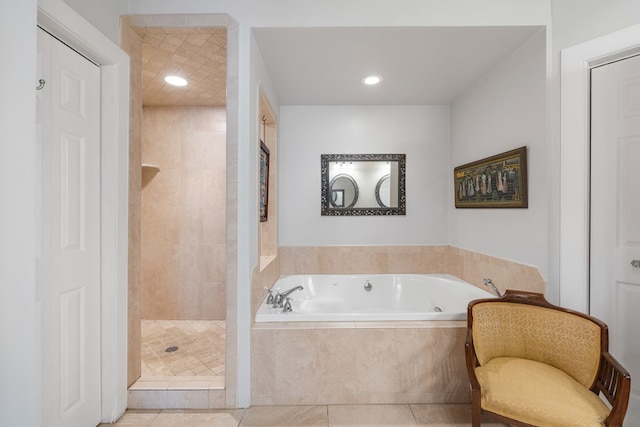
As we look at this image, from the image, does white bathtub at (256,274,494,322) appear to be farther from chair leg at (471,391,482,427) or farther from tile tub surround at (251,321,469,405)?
chair leg at (471,391,482,427)

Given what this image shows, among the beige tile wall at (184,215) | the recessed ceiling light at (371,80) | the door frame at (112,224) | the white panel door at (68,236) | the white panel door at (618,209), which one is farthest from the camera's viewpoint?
Result: the beige tile wall at (184,215)

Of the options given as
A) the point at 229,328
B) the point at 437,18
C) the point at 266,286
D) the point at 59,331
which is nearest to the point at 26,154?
the point at 59,331

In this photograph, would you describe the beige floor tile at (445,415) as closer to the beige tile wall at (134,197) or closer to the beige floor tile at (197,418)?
the beige floor tile at (197,418)

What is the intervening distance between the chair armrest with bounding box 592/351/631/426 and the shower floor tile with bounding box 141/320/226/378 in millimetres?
2056

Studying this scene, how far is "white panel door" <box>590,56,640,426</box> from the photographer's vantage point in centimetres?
153

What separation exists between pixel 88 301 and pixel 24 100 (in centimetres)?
109

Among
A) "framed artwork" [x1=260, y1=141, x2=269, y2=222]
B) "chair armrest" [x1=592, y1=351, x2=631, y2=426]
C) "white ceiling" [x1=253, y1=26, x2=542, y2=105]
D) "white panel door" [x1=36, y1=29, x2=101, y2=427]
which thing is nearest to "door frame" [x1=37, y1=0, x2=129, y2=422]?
"white panel door" [x1=36, y1=29, x2=101, y2=427]

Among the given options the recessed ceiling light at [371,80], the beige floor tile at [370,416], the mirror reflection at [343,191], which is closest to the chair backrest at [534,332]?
the beige floor tile at [370,416]

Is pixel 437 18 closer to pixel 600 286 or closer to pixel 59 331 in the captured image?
pixel 600 286

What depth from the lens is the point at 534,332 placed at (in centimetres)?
155

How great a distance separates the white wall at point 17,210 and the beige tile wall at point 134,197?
0.86 m

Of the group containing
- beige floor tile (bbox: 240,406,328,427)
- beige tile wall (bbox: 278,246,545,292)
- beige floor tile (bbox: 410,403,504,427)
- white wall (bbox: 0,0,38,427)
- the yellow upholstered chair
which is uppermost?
white wall (bbox: 0,0,38,427)

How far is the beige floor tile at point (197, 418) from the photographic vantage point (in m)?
1.65

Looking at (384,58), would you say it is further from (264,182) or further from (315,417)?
(315,417)
